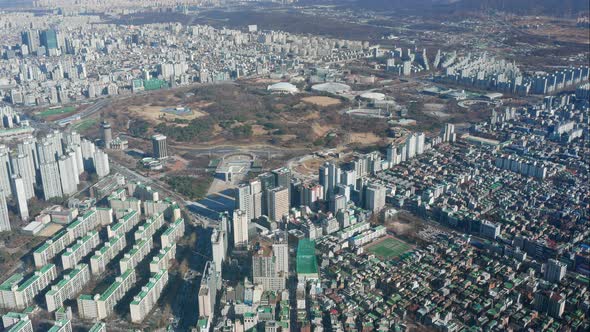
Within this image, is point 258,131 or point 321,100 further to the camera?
point 321,100

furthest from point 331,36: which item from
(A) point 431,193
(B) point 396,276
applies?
(B) point 396,276

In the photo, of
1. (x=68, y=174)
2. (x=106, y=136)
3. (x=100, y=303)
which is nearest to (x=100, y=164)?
(x=68, y=174)

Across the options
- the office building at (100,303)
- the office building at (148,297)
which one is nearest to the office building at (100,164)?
the office building at (148,297)

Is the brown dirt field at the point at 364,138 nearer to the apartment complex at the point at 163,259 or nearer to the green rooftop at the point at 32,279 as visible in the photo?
the apartment complex at the point at 163,259

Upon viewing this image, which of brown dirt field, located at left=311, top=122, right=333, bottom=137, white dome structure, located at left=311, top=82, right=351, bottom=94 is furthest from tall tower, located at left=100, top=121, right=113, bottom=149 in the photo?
white dome structure, located at left=311, top=82, right=351, bottom=94

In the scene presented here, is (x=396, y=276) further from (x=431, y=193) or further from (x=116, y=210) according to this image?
(x=116, y=210)

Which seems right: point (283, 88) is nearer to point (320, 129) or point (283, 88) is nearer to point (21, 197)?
point (320, 129)
